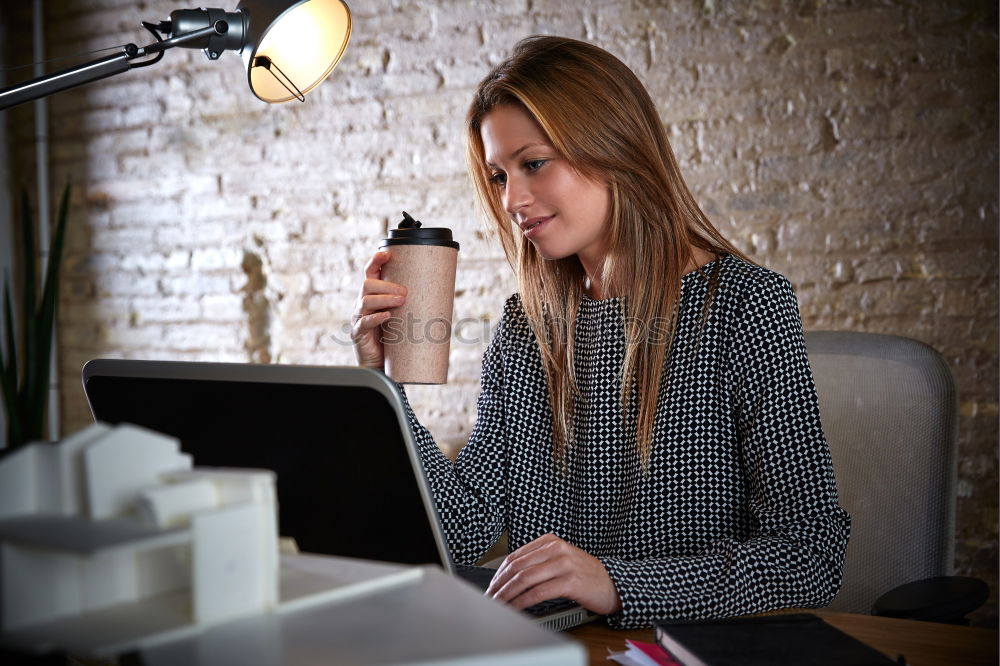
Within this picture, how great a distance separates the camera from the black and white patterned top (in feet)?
3.44

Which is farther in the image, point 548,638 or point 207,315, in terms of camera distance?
point 207,315

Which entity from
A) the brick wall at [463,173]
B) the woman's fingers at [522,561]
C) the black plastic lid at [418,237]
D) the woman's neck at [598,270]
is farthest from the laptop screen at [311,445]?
the brick wall at [463,173]

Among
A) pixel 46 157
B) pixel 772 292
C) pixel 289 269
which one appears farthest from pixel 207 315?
pixel 772 292

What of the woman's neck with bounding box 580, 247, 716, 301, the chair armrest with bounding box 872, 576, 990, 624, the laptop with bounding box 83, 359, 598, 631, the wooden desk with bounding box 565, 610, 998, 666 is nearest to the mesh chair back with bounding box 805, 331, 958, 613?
the chair armrest with bounding box 872, 576, 990, 624

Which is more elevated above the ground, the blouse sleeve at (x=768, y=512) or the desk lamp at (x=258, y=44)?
the desk lamp at (x=258, y=44)

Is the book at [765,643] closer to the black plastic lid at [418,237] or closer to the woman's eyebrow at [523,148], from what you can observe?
the black plastic lid at [418,237]

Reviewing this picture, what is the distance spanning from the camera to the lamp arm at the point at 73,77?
871mm

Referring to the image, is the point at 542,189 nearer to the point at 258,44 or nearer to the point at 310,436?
the point at 258,44

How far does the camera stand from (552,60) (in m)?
1.37

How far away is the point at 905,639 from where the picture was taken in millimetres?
882

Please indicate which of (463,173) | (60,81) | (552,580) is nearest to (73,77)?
(60,81)

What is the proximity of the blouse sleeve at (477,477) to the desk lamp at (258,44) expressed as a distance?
50 centimetres

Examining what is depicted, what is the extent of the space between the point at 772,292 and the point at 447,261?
488mm

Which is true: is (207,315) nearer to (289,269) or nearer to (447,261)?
(289,269)
